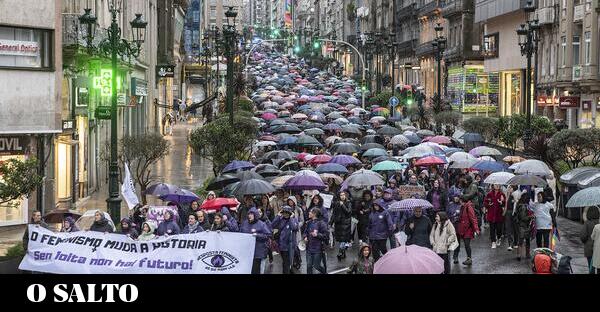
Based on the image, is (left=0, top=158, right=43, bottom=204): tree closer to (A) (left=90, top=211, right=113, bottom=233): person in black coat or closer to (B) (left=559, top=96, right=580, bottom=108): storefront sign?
(A) (left=90, top=211, right=113, bottom=233): person in black coat

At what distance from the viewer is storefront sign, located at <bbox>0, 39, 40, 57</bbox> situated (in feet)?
93.9

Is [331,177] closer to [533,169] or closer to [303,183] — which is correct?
[303,183]

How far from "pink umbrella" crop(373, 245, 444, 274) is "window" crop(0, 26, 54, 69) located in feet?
58.2

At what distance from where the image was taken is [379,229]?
20.0 meters

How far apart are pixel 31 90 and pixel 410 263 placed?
61.7 feet

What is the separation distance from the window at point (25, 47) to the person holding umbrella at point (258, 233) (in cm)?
1282

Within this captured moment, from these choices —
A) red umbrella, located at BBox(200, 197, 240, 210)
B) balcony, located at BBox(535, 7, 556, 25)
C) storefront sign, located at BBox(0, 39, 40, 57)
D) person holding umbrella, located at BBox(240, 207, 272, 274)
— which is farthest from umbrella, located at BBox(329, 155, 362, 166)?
balcony, located at BBox(535, 7, 556, 25)

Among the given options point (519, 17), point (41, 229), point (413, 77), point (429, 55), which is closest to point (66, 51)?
point (41, 229)

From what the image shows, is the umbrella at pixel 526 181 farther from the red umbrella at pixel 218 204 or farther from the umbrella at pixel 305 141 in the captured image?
the umbrella at pixel 305 141

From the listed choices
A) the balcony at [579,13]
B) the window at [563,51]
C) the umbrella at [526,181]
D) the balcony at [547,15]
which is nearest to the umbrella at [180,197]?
the umbrella at [526,181]

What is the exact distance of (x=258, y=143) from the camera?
38.9 metres

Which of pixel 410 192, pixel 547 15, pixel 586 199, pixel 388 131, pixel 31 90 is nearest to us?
pixel 586 199

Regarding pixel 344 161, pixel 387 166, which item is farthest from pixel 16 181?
pixel 344 161

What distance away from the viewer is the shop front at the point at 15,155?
2859 cm
